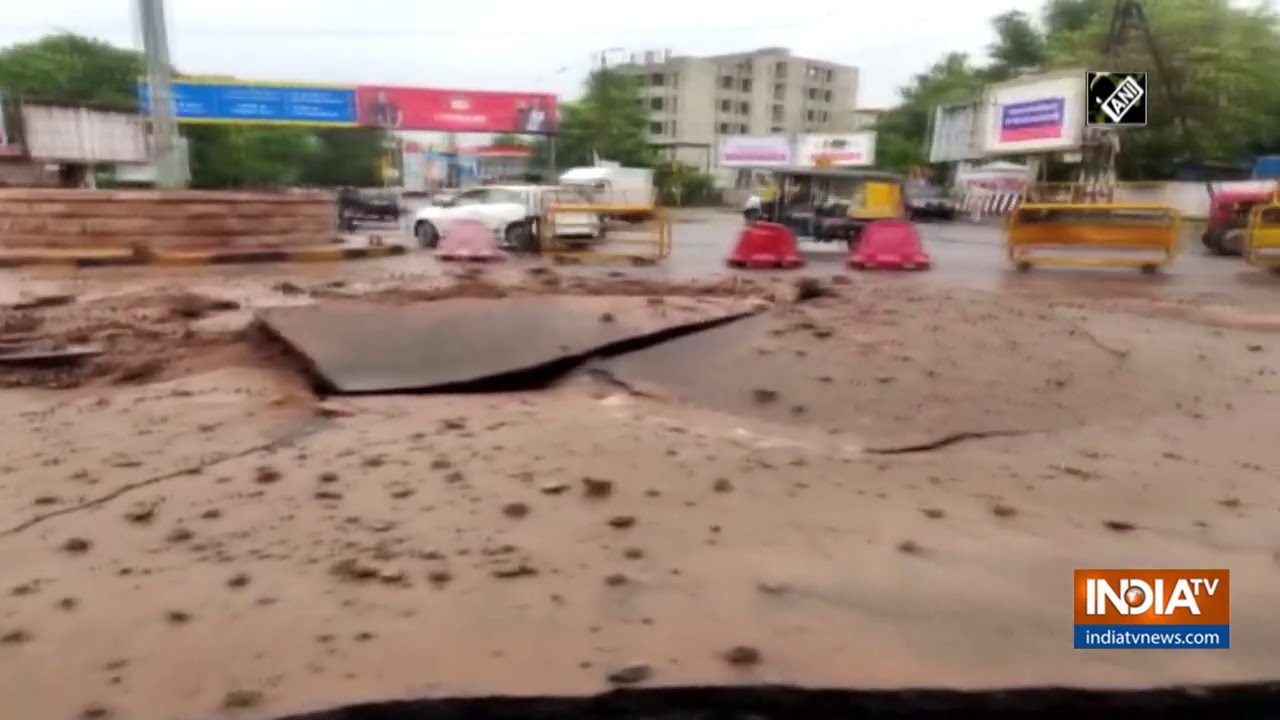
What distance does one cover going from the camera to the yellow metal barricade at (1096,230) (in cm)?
1262

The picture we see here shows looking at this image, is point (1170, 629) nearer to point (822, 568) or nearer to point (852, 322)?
point (822, 568)

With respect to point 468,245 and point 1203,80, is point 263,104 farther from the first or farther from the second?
point 1203,80

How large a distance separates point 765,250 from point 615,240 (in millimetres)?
4117

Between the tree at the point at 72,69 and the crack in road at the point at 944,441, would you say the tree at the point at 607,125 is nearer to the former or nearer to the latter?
the tree at the point at 72,69

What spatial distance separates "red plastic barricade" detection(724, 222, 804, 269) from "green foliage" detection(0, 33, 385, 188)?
33.7m

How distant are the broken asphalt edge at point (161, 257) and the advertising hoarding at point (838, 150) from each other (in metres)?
33.3

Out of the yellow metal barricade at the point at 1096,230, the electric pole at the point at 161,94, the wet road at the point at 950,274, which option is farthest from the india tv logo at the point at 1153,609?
the electric pole at the point at 161,94

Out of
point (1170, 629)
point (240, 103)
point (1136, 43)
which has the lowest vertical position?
point (1170, 629)

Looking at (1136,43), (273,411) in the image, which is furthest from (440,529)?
(1136,43)

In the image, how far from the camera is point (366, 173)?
2329 inches

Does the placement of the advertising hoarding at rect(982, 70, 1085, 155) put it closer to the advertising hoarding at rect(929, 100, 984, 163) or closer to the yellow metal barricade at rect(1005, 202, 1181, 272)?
the advertising hoarding at rect(929, 100, 984, 163)

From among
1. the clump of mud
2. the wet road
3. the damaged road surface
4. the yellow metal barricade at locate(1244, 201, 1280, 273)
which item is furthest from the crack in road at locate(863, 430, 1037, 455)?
the yellow metal barricade at locate(1244, 201, 1280, 273)

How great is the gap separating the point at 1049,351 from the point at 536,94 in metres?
32.0

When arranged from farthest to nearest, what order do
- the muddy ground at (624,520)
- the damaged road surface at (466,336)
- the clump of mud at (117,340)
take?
the clump of mud at (117,340) → the damaged road surface at (466,336) → the muddy ground at (624,520)
